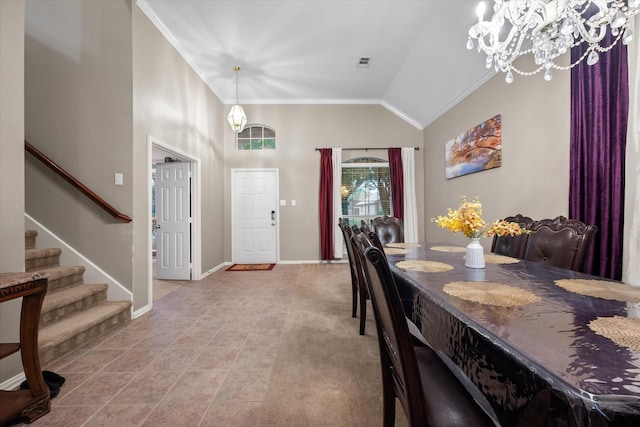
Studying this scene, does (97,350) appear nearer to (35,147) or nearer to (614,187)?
(35,147)

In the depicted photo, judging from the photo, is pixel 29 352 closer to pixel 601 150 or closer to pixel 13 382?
pixel 13 382

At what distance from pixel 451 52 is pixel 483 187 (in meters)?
1.81

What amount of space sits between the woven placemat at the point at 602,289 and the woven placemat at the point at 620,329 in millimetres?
259

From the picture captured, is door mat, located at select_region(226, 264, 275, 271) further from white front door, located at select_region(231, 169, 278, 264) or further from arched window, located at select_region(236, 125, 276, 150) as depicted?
arched window, located at select_region(236, 125, 276, 150)

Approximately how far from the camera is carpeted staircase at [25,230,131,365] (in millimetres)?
1903

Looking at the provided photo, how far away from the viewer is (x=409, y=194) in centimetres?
525

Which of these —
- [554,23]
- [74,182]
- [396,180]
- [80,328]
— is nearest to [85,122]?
[74,182]

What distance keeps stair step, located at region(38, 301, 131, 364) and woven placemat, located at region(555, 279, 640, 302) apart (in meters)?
3.11

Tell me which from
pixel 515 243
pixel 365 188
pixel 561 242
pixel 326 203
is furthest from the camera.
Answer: pixel 365 188

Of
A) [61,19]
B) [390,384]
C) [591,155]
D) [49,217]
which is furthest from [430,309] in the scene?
[61,19]

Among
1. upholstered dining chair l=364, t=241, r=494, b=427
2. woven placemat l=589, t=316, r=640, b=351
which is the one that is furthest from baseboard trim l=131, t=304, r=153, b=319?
woven placemat l=589, t=316, r=640, b=351

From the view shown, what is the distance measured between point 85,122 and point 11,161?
4.17ft

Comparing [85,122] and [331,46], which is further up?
[331,46]

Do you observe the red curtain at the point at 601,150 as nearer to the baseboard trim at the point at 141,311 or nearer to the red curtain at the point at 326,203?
the red curtain at the point at 326,203
